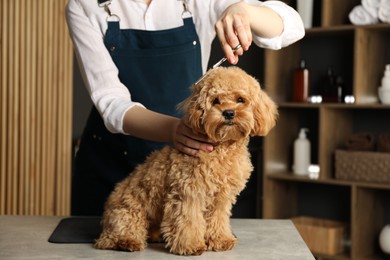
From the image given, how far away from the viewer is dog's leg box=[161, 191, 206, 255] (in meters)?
1.64

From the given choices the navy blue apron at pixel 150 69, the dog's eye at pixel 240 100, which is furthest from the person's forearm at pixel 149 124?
the navy blue apron at pixel 150 69

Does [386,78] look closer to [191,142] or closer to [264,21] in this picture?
[264,21]

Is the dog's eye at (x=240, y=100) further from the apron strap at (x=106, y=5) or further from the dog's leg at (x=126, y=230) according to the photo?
the apron strap at (x=106, y=5)

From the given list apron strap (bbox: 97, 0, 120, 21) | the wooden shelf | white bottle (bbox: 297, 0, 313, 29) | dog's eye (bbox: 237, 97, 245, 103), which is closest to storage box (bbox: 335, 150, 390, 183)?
the wooden shelf

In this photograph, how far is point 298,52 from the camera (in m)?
4.36

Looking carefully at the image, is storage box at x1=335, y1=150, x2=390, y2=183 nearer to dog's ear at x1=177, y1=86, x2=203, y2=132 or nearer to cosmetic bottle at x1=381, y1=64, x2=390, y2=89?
cosmetic bottle at x1=381, y1=64, x2=390, y2=89

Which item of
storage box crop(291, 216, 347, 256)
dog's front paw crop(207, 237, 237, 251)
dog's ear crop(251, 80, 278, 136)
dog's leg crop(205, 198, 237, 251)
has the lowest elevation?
storage box crop(291, 216, 347, 256)

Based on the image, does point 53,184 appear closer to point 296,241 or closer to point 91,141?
point 91,141

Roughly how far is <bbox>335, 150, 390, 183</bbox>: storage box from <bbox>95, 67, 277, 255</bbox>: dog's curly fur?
7.27 feet

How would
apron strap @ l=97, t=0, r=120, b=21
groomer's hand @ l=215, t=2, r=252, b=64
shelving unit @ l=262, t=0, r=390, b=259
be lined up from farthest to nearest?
shelving unit @ l=262, t=0, r=390, b=259 < apron strap @ l=97, t=0, r=120, b=21 < groomer's hand @ l=215, t=2, r=252, b=64

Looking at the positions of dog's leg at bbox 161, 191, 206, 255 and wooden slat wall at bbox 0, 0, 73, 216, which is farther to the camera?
wooden slat wall at bbox 0, 0, 73, 216

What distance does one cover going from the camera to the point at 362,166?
3.84 m

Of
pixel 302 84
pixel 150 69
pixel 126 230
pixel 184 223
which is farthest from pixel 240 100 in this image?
pixel 302 84

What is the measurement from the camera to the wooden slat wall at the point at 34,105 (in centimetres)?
388
